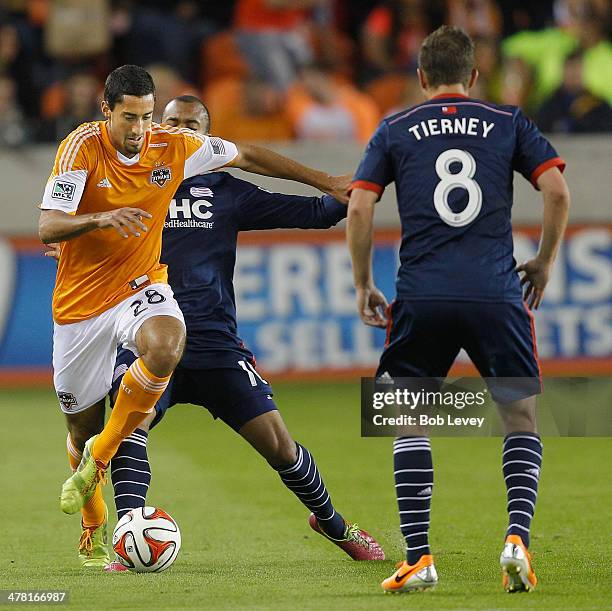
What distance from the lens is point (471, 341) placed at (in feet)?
17.6

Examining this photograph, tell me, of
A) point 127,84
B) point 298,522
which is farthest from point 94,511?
point 127,84

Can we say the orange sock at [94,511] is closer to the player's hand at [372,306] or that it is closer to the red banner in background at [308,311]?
the player's hand at [372,306]

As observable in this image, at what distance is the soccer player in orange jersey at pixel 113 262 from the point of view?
5793 mm

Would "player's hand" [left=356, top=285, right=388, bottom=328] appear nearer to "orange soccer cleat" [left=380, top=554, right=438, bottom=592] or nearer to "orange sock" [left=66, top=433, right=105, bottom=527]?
"orange soccer cleat" [left=380, top=554, right=438, bottom=592]

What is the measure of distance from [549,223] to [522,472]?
0.98 meters

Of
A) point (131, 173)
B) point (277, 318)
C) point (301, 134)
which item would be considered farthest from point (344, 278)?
point (131, 173)

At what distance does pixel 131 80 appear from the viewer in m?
5.83

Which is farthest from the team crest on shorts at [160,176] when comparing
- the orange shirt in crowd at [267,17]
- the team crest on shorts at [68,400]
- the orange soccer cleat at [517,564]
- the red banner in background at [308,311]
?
the orange shirt in crowd at [267,17]

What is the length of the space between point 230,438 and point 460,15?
701cm

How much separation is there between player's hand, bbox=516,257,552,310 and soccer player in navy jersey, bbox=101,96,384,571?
1.27 metres

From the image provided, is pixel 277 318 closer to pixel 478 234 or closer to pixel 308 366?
pixel 308 366

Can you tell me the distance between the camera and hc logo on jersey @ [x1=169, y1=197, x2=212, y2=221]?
6.48 meters

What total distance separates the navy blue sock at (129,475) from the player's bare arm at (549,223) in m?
1.90

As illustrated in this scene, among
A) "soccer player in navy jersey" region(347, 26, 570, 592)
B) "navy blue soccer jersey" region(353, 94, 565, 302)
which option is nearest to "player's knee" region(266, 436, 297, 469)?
"soccer player in navy jersey" region(347, 26, 570, 592)
